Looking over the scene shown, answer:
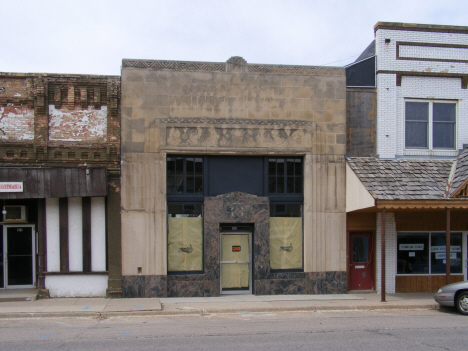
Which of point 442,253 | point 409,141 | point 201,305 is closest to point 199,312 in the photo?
point 201,305

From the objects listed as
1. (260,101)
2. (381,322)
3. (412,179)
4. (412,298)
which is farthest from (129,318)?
(412,179)

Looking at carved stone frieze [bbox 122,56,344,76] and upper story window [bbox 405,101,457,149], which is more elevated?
carved stone frieze [bbox 122,56,344,76]

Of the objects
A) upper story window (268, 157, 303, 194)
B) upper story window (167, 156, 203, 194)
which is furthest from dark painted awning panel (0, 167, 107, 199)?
upper story window (268, 157, 303, 194)

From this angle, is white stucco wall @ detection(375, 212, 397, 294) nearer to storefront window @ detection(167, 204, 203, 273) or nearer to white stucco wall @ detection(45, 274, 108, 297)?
storefront window @ detection(167, 204, 203, 273)

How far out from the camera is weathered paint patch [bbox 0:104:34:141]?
1388 centimetres

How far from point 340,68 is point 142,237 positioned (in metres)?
8.38

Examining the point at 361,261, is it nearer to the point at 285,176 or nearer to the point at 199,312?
the point at 285,176

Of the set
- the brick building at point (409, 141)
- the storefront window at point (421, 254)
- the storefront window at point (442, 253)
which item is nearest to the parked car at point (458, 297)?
the brick building at point (409, 141)

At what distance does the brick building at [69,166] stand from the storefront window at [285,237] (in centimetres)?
483

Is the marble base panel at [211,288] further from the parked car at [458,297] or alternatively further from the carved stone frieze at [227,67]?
the carved stone frieze at [227,67]

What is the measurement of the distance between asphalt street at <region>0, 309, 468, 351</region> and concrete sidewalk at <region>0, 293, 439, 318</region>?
27cm

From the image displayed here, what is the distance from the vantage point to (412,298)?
1410 cm

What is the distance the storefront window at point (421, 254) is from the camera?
603 inches

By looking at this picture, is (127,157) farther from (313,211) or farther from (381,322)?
(381,322)
